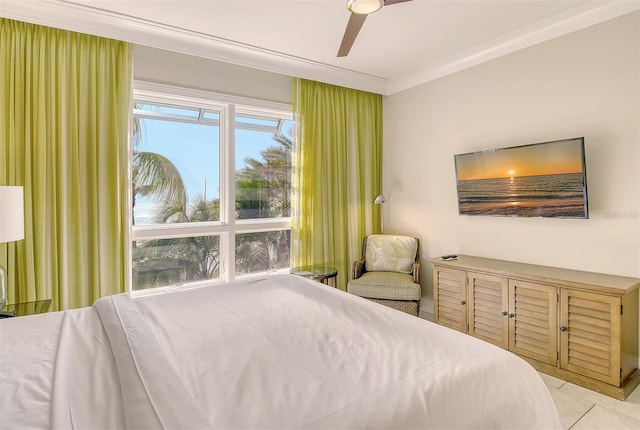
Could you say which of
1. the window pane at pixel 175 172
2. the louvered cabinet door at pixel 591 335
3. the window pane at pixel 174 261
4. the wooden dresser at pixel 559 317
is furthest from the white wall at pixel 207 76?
the louvered cabinet door at pixel 591 335

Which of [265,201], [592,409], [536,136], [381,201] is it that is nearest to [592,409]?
[592,409]

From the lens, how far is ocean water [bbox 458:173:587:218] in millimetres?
2840

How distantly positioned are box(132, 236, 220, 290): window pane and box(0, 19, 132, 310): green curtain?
0.28 m

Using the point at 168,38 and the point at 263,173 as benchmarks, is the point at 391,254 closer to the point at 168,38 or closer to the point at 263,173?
the point at 263,173

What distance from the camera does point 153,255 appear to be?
3.43 m

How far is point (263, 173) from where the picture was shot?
4.08 m

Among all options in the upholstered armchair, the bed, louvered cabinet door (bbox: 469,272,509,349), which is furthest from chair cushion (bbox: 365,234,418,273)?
the bed

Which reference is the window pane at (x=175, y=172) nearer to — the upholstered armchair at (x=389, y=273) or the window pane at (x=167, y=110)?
the window pane at (x=167, y=110)

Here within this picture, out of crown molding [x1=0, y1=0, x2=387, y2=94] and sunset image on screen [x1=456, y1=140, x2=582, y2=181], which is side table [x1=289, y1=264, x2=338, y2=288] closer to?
sunset image on screen [x1=456, y1=140, x2=582, y2=181]

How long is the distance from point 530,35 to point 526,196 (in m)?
1.41

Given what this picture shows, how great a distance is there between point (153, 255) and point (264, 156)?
1.57 meters

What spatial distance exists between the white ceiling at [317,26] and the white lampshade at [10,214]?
57.4 inches

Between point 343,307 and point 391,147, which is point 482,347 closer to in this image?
point 343,307

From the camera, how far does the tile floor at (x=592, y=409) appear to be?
2.14 meters
